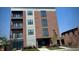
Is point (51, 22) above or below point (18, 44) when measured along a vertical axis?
above

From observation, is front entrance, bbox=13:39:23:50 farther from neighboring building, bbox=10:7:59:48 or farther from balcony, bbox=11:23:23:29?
balcony, bbox=11:23:23:29

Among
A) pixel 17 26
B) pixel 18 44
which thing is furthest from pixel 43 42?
pixel 17 26

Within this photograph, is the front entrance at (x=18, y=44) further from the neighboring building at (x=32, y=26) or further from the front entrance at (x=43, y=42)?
the front entrance at (x=43, y=42)

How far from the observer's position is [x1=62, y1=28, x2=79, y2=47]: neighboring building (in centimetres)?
367

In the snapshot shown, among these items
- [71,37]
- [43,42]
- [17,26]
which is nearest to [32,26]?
[17,26]

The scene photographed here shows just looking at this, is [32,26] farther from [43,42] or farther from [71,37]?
[71,37]

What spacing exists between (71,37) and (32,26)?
1.01 metres

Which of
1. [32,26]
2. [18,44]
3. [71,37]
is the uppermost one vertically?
[32,26]

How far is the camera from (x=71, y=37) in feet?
12.2

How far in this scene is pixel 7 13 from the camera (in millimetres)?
3773
